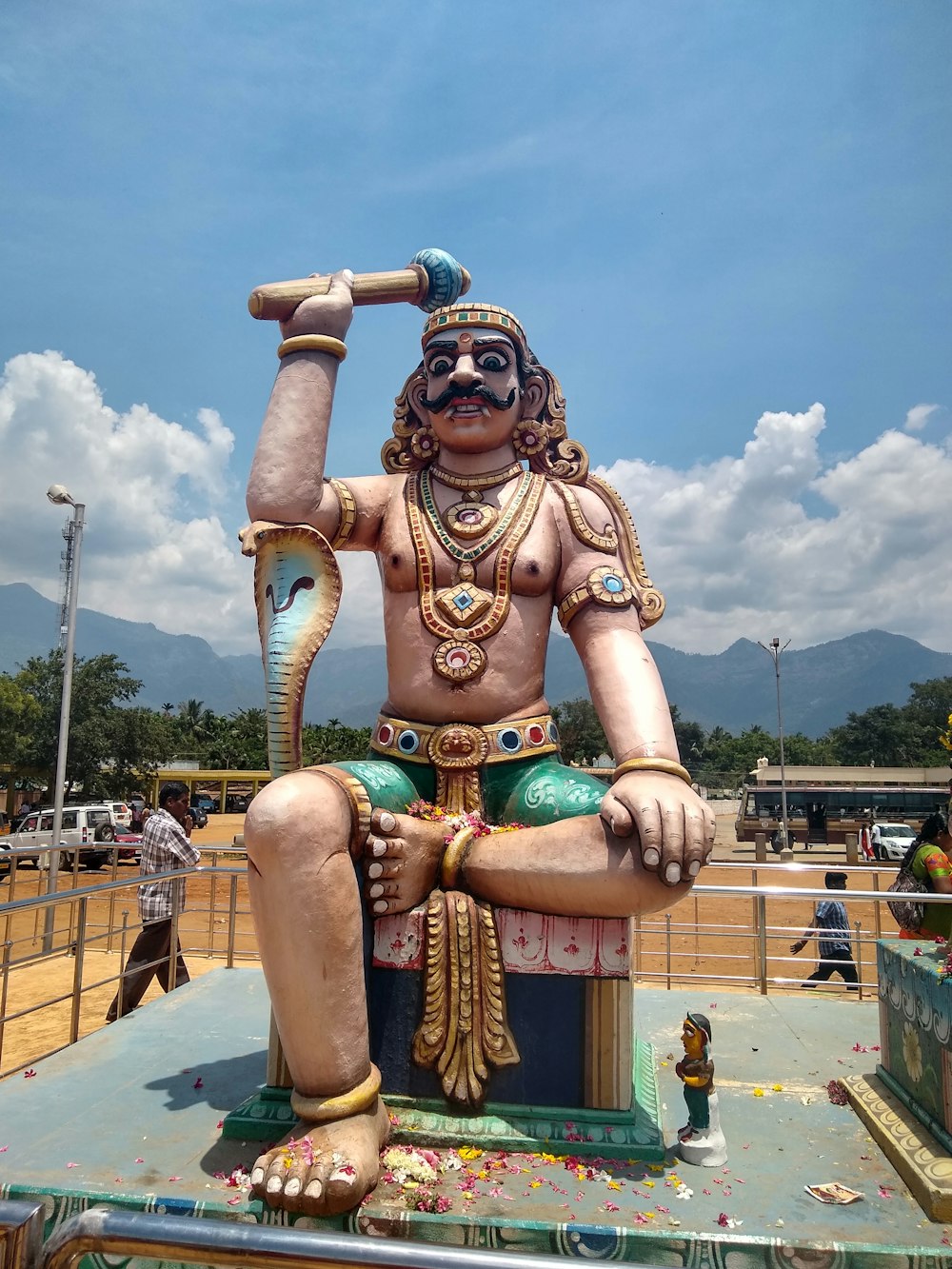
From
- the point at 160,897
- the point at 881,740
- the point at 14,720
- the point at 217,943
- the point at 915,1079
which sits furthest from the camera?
the point at 881,740

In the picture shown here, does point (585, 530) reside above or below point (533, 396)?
below

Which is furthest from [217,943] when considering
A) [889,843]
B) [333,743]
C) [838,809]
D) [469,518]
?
[838,809]

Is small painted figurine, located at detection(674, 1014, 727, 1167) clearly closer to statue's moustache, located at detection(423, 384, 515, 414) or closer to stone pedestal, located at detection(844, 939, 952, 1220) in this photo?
stone pedestal, located at detection(844, 939, 952, 1220)

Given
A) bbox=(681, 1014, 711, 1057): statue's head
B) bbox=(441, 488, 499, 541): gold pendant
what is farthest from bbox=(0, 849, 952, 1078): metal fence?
bbox=(441, 488, 499, 541): gold pendant

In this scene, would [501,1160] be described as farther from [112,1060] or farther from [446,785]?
[112,1060]

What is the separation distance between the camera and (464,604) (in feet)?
12.2

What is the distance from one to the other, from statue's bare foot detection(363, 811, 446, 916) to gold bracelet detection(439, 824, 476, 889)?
0.04m

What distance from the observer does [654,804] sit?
2.96 meters

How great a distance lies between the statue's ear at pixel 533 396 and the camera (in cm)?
426

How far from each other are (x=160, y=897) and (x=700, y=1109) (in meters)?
4.04

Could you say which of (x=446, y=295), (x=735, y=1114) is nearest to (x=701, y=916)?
(x=735, y=1114)

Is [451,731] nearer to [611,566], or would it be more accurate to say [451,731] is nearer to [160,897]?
[611,566]

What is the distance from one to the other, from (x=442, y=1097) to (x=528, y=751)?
135 cm

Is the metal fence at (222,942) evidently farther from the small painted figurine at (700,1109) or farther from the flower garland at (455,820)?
the flower garland at (455,820)
